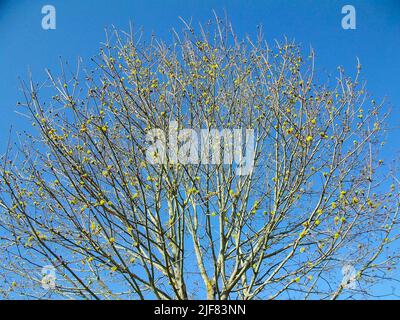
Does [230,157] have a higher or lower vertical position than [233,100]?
lower

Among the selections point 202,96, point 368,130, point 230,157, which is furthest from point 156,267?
point 368,130

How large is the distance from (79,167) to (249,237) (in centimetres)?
325

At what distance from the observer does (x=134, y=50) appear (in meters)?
7.44

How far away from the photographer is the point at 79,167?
5879 millimetres

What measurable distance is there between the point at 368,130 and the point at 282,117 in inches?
50.4

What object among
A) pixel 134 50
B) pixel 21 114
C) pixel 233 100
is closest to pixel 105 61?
pixel 134 50

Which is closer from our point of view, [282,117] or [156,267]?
[282,117]

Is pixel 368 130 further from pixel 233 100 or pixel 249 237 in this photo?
pixel 249 237

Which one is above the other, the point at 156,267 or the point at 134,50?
the point at 134,50

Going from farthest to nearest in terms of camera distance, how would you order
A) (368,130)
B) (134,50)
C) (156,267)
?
(156,267) < (134,50) < (368,130)

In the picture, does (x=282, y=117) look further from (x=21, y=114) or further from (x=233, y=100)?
(x=21, y=114)
